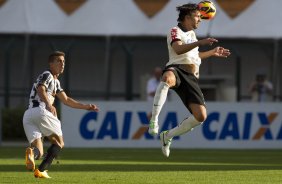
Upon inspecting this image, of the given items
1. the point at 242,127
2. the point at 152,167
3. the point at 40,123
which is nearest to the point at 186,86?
the point at 40,123

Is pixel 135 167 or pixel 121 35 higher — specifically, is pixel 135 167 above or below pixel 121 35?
above

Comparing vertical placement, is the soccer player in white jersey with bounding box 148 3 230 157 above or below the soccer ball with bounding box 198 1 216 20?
below

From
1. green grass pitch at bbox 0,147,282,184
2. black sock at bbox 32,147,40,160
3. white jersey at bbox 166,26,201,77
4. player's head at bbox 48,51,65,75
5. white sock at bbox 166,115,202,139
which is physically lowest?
green grass pitch at bbox 0,147,282,184

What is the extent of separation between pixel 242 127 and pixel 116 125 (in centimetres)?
312

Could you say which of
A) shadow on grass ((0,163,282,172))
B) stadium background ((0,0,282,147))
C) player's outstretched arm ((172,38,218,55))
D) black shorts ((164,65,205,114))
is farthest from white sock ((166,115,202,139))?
stadium background ((0,0,282,147))

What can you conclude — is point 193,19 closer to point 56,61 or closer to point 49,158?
point 56,61

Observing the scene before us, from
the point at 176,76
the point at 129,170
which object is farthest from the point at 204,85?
the point at 176,76

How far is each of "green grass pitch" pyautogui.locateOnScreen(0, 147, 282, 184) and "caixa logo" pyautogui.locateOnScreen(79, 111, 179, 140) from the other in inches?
54.7

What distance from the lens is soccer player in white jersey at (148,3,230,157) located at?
1442 cm

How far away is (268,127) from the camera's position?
2616 cm

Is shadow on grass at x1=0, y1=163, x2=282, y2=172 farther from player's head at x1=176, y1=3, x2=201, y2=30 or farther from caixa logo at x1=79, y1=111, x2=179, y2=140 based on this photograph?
caixa logo at x1=79, y1=111, x2=179, y2=140

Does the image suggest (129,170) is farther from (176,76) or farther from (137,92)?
(137,92)

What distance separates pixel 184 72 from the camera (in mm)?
14680

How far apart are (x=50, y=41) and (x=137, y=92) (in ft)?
13.9
